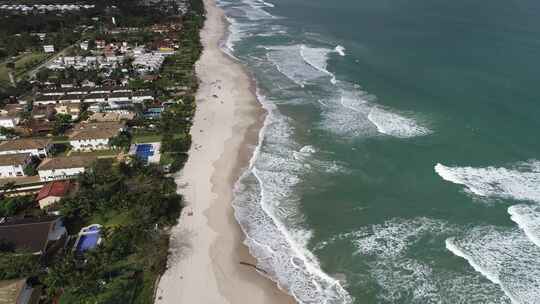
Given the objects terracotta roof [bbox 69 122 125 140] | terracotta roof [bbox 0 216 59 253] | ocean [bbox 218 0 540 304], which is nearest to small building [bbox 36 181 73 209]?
terracotta roof [bbox 0 216 59 253]

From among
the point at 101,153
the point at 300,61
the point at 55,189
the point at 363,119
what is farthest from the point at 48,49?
the point at 363,119

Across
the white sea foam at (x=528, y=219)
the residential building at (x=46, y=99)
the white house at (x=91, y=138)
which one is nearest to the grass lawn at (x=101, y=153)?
the white house at (x=91, y=138)

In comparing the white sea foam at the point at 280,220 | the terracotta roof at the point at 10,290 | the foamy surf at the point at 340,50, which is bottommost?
the white sea foam at the point at 280,220

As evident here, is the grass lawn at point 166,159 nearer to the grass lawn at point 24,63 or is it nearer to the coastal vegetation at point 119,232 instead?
the coastal vegetation at point 119,232

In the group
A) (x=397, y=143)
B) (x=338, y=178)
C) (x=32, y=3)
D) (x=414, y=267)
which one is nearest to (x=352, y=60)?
(x=397, y=143)

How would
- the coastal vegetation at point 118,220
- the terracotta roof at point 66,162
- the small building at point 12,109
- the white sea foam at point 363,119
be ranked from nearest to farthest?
→ the coastal vegetation at point 118,220
the terracotta roof at point 66,162
the white sea foam at point 363,119
the small building at point 12,109

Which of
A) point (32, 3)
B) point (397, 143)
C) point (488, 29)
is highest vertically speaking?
point (488, 29)

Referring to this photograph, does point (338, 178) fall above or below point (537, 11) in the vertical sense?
below

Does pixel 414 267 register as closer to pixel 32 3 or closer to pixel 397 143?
pixel 397 143
